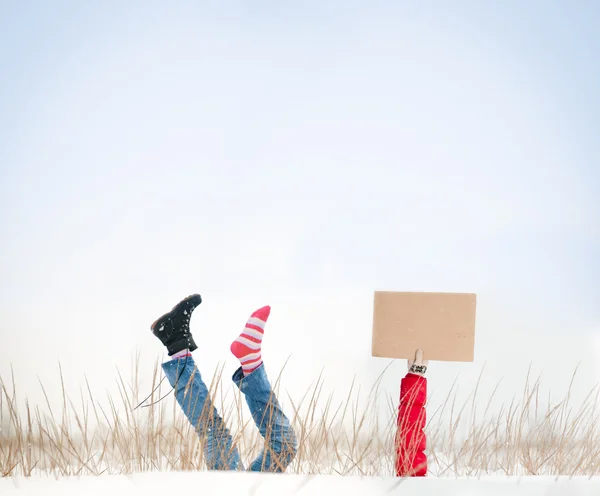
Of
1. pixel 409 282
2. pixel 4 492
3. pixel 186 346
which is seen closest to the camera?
pixel 4 492

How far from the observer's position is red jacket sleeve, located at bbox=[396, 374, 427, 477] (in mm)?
2514

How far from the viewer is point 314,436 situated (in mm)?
2654

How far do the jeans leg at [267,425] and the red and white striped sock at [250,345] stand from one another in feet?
0.12

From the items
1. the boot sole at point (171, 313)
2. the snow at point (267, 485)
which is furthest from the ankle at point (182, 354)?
the snow at point (267, 485)

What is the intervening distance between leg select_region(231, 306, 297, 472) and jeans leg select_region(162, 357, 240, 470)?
13cm

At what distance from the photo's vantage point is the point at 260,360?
264 centimetres

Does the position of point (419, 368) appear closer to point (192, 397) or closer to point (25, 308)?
point (192, 397)

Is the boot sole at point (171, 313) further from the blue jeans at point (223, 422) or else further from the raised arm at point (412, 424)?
the raised arm at point (412, 424)


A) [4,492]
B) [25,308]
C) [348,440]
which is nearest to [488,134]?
[348,440]

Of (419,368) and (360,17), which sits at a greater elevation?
(360,17)

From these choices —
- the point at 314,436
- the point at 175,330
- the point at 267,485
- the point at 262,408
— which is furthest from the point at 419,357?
the point at 175,330

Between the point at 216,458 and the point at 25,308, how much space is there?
1.04m

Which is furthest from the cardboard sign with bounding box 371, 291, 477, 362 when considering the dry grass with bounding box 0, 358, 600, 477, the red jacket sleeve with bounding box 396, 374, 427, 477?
the dry grass with bounding box 0, 358, 600, 477

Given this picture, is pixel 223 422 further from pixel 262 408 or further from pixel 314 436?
pixel 314 436
